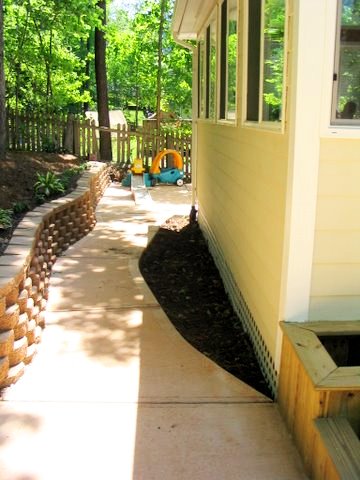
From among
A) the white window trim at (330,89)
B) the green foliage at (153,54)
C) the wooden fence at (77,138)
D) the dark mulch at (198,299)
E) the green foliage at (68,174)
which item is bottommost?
the dark mulch at (198,299)

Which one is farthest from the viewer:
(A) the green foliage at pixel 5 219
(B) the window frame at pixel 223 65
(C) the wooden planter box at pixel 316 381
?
(B) the window frame at pixel 223 65

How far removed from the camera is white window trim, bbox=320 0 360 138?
7.79ft

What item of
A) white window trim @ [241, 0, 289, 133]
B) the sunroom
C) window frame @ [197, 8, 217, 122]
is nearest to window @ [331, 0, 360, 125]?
the sunroom

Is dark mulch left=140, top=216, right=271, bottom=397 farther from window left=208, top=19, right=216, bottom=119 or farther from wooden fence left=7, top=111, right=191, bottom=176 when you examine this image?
wooden fence left=7, top=111, right=191, bottom=176

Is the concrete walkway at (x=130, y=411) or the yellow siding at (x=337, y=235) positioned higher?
the yellow siding at (x=337, y=235)

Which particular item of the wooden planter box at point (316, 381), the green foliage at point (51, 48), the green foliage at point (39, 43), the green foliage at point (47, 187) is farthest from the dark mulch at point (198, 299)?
the green foliage at point (39, 43)

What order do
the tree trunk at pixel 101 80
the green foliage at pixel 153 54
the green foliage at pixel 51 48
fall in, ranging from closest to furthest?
the green foliage at pixel 51 48 → the tree trunk at pixel 101 80 → the green foliage at pixel 153 54

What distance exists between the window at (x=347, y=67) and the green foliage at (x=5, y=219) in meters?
2.94

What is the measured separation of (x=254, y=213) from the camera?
11.5 feet

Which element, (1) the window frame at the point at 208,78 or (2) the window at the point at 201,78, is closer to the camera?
(1) the window frame at the point at 208,78

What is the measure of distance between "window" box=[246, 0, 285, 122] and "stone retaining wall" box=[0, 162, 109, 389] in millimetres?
1784

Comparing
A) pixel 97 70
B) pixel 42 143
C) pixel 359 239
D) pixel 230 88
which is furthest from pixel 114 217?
pixel 97 70

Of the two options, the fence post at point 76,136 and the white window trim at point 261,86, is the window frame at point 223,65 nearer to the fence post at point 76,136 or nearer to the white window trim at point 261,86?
the white window trim at point 261,86

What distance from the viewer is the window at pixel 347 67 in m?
2.39
